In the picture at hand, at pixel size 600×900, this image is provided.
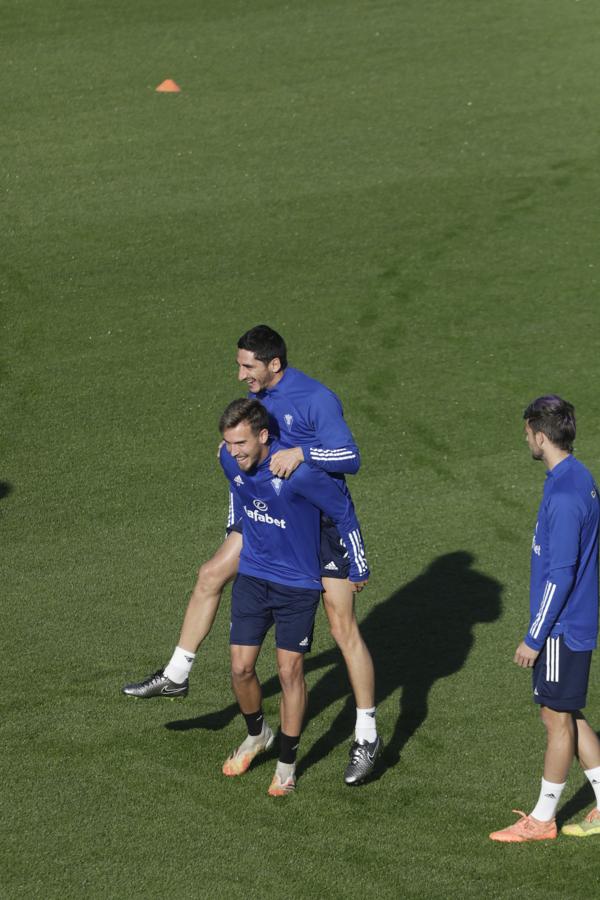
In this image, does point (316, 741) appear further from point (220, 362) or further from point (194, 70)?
point (194, 70)

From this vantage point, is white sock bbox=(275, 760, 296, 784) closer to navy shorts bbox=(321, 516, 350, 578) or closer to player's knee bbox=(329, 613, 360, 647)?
player's knee bbox=(329, 613, 360, 647)

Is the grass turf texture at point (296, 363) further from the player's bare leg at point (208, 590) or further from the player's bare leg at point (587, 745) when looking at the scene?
the player's bare leg at point (208, 590)

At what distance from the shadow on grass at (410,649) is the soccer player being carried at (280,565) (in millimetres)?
636

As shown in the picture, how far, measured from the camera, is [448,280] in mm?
14945

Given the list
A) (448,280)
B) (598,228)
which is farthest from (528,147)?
(448,280)

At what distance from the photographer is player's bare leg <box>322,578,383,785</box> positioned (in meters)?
7.50

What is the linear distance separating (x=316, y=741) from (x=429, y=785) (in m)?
0.83

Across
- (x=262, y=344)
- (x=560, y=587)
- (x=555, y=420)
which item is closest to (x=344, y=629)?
(x=560, y=587)

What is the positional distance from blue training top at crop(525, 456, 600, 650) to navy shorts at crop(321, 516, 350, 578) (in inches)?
51.1

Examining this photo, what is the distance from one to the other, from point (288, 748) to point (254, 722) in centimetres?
35

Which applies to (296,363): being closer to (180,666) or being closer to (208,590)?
(208,590)

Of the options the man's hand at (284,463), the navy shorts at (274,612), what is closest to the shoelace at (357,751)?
the navy shorts at (274,612)

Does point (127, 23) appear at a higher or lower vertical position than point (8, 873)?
higher

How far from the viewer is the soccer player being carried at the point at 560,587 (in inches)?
249
